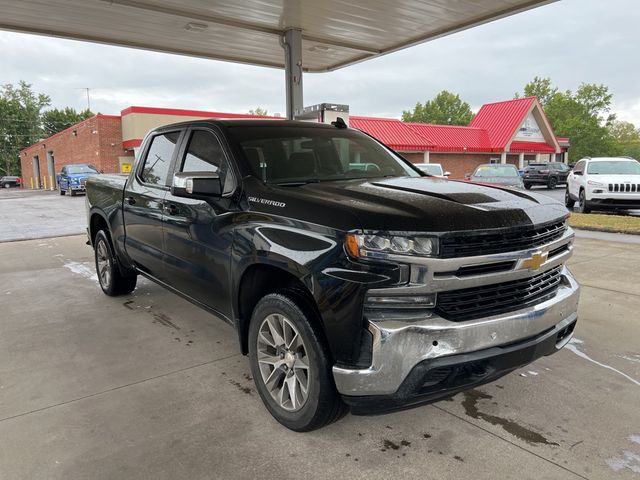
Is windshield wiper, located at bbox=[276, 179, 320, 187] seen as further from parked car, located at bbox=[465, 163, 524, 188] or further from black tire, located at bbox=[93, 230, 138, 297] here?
parked car, located at bbox=[465, 163, 524, 188]

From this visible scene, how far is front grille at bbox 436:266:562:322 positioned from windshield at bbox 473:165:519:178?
52.7 ft

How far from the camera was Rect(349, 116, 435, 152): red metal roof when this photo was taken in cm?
3061

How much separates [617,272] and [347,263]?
235 inches

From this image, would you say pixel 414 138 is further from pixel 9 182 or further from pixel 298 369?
pixel 9 182

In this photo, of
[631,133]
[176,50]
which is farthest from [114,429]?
[631,133]

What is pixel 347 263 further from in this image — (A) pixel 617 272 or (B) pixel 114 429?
(A) pixel 617 272

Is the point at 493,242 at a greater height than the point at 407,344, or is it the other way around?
the point at 493,242

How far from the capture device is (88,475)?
104 inches

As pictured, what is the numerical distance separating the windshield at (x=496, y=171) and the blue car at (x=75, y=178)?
1994 cm

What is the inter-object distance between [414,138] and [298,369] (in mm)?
31089

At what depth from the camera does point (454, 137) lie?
116 feet

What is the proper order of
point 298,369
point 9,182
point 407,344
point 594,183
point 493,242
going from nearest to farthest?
1. point 407,344
2. point 493,242
3. point 298,369
4. point 594,183
5. point 9,182

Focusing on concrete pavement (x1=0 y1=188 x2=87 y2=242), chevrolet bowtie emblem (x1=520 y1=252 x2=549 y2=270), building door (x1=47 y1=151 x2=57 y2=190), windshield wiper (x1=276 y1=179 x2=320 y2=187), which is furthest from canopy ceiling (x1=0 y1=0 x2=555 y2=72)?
building door (x1=47 y1=151 x2=57 y2=190)

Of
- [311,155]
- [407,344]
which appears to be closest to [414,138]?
[311,155]
